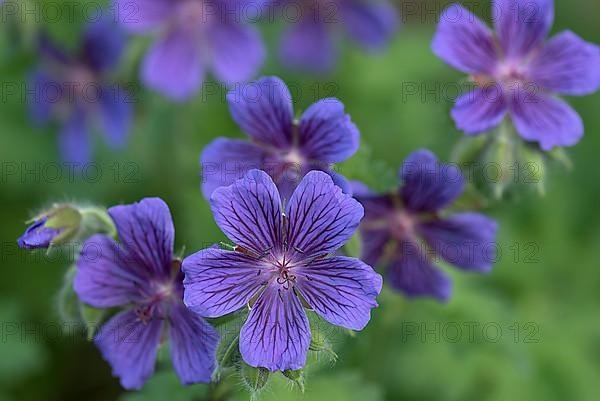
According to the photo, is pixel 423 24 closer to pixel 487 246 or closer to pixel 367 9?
pixel 367 9

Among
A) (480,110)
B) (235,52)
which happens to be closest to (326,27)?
(235,52)

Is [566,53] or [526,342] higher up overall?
[566,53]

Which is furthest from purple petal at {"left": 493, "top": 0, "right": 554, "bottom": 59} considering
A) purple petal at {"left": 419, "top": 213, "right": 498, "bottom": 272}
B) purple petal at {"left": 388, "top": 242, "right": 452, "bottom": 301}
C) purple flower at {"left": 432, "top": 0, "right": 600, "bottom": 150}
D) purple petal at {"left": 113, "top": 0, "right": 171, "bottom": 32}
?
purple petal at {"left": 113, "top": 0, "right": 171, "bottom": 32}

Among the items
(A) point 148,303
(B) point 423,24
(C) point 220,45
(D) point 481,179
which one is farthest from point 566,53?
(B) point 423,24

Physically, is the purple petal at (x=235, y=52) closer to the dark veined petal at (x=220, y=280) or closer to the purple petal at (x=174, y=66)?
the purple petal at (x=174, y=66)

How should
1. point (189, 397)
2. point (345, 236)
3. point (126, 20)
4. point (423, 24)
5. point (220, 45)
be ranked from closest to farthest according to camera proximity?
point (345, 236)
point (189, 397)
point (126, 20)
point (220, 45)
point (423, 24)

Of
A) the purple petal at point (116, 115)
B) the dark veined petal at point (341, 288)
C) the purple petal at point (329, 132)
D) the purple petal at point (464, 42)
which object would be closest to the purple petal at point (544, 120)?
the purple petal at point (464, 42)
